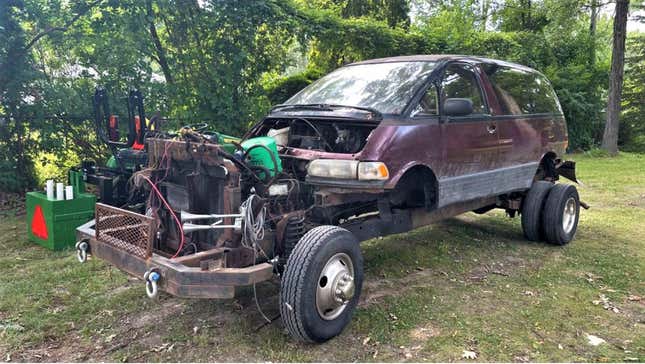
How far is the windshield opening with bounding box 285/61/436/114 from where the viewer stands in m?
4.45

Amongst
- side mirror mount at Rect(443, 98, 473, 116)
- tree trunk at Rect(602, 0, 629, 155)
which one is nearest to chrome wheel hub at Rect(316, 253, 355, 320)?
side mirror mount at Rect(443, 98, 473, 116)

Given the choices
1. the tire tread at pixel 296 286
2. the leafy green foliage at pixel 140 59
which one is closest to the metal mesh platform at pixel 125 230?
the tire tread at pixel 296 286

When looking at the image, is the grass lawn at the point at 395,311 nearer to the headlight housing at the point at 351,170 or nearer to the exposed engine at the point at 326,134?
the headlight housing at the point at 351,170

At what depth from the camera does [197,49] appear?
8016mm

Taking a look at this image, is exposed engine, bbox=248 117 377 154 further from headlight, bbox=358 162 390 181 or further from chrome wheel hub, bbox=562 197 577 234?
chrome wheel hub, bbox=562 197 577 234

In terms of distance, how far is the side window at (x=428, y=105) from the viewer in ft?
14.4

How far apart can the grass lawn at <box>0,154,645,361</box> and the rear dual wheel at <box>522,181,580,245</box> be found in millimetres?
159

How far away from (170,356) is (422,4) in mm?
22909

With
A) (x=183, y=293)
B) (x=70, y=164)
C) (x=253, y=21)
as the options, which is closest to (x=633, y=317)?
(x=183, y=293)

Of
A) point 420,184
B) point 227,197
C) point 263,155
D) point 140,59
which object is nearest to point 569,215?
point 420,184

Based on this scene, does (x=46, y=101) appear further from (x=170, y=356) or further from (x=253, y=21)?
(x=170, y=356)

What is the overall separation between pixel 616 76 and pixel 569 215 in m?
10.9

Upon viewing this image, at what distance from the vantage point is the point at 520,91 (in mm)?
5863

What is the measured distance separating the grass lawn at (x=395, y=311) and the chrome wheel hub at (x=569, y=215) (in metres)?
0.27
